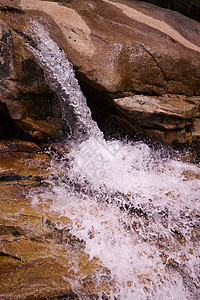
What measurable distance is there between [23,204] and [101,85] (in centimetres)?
193

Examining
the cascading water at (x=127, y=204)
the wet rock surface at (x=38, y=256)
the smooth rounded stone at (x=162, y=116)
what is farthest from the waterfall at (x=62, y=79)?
the wet rock surface at (x=38, y=256)

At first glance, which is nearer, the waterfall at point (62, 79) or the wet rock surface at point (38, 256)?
the wet rock surface at point (38, 256)

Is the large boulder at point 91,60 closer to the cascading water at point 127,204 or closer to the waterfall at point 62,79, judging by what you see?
the waterfall at point 62,79

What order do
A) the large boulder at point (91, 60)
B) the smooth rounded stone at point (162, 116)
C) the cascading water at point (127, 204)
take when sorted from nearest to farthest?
the cascading water at point (127, 204) → the large boulder at point (91, 60) → the smooth rounded stone at point (162, 116)

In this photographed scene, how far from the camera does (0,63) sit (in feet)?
8.84

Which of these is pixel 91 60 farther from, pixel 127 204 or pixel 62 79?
pixel 127 204

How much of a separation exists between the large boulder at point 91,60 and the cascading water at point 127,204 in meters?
Result: 0.20

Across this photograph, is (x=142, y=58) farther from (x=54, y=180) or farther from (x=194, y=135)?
(x=54, y=180)

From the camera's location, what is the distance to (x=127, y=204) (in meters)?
2.29

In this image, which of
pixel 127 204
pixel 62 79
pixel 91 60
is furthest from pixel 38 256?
pixel 91 60

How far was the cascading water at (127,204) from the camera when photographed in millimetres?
1799

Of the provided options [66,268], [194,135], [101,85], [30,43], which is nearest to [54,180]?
[66,268]

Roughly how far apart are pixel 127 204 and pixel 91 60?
2.10 meters

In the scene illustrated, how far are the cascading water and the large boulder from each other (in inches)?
7.8
